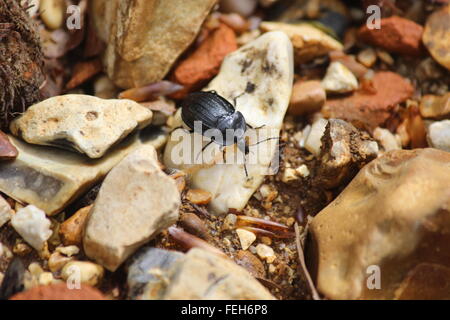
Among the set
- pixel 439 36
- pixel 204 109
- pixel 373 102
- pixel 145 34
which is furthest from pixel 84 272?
pixel 439 36

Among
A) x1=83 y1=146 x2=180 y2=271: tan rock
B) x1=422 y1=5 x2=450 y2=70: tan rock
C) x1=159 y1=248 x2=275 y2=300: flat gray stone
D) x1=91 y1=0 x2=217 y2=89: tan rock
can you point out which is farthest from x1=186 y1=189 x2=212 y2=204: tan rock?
x1=422 y1=5 x2=450 y2=70: tan rock

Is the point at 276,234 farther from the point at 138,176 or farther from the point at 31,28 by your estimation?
the point at 31,28

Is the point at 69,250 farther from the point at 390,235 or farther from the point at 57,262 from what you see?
the point at 390,235

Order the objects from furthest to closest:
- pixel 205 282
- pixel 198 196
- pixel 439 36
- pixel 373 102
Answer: pixel 439 36
pixel 373 102
pixel 198 196
pixel 205 282

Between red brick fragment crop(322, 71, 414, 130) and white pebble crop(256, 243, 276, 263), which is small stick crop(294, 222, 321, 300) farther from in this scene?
red brick fragment crop(322, 71, 414, 130)

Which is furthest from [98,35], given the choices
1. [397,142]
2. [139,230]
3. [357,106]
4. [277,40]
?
[397,142]

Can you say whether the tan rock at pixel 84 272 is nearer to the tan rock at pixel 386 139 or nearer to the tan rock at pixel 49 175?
the tan rock at pixel 49 175

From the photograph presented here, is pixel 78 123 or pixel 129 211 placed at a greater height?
pixel 78 123
